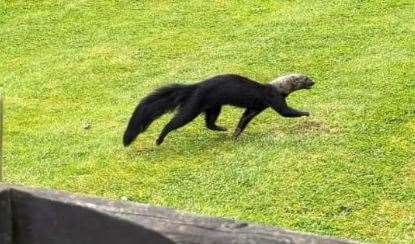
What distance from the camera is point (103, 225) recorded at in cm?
178

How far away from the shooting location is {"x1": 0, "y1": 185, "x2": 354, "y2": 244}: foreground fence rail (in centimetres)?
161

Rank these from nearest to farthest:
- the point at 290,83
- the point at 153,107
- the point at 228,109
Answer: the point at 153,107
the point at 290,83
the point at 228,109

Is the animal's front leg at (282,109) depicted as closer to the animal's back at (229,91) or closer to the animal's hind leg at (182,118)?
the animal's back at (229,91)

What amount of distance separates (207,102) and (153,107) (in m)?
0.44

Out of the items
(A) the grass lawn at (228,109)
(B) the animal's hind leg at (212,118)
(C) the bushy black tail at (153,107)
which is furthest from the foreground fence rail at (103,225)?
(B) the animal's hind leg at (212,118)

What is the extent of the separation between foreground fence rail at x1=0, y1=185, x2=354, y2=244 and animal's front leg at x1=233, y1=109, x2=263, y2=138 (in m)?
4.65

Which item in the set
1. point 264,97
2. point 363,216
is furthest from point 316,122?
point 363,216

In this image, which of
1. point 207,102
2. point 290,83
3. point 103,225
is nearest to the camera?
point 103,225

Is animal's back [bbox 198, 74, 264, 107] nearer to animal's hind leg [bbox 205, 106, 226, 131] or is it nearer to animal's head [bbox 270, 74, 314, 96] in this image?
animal's hind leg [bbox 205, 106, 226, 131]

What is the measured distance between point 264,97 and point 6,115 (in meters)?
2.50

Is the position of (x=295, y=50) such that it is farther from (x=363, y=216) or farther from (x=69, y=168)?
(x=363, y=216)

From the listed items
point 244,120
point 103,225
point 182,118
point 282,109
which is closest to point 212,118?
point 244,120

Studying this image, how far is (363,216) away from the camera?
4.86 m

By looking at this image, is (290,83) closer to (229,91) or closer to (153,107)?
(229,91)
